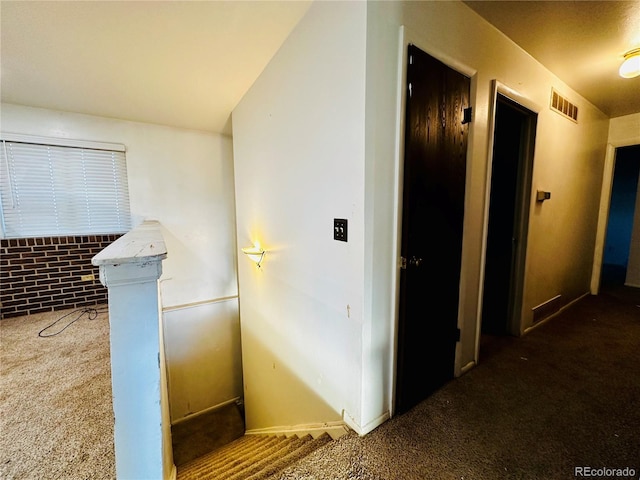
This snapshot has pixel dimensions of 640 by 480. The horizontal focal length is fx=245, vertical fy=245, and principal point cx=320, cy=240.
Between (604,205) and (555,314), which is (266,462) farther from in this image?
(604,205)

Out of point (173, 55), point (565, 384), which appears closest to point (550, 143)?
point (565, 384)

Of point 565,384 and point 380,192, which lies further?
point 565,384

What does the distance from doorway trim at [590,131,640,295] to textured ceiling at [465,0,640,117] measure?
1.15 meters

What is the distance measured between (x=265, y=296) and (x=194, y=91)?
2.13 meters

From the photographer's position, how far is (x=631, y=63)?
187 cm

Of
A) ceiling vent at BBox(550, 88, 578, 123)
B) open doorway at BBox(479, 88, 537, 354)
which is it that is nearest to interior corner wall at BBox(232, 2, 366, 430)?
open doorway at BBox(479, 88, 537, 354)

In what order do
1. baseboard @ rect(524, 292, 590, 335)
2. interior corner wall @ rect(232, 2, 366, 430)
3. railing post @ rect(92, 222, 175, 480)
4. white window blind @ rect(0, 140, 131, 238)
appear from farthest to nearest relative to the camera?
white window blind @ rect(0, 140, 131, 238) → baseboard @ rect(524, 292, 590, 335) → interior corner wall @ rect(232, 2, 366, 430) → railing post @ rect(92, 222, 175, 480)

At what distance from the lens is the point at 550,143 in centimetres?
231

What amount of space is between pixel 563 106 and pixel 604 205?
6.22ft

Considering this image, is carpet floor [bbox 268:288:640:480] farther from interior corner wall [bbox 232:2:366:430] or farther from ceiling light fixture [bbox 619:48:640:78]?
ceiling light fixture [bbox 619:48:640:78]

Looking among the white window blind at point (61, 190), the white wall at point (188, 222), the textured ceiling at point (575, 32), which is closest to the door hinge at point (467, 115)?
the textured ceiling at point (575, 32)

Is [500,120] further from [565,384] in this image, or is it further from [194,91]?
[194,91]

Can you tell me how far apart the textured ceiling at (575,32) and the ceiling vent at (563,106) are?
164 mm

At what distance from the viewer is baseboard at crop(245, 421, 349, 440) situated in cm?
145
